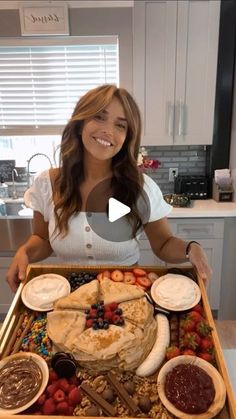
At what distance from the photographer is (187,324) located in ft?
3.10

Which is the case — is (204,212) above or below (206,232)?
above

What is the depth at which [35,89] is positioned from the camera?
8.47ft

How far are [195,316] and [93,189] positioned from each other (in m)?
0.66

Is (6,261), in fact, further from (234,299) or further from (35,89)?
(234,299)

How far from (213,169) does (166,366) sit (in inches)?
83.8

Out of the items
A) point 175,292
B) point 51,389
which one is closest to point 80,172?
point 175,292

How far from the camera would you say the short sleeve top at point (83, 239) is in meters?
1.29

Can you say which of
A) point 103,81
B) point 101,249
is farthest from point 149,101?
point 101,249

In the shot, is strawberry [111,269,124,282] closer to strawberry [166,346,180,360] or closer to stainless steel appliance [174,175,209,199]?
strawberry [166,346,180,360]

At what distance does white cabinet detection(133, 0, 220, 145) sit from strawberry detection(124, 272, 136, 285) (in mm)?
1570

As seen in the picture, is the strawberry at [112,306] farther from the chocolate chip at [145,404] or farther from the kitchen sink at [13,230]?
the kitchen sink at [13,230]

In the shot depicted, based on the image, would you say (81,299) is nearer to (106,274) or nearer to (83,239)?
(106,274)

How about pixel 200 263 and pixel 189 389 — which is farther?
pixel 200 263

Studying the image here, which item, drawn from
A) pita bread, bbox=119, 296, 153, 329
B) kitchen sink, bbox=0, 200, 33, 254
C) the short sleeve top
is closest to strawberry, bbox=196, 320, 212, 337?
pita bread, bbox=119, 296, 153, 329
